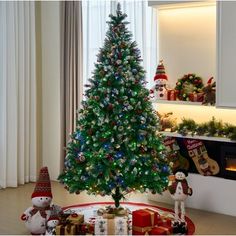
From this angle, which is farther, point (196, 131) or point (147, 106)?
point (196, 131)

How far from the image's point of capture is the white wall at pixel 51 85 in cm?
632

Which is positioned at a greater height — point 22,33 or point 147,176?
point 22,33

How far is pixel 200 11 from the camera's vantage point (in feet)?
18.0

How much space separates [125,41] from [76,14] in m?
1.78

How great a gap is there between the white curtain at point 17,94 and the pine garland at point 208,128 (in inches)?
78.3

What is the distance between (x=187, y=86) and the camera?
17.9ft

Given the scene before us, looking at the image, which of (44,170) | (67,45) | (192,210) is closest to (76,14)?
(67,45)

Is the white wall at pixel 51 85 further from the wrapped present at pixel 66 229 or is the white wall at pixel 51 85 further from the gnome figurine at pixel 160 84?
the wrapped present at pixel 66 229

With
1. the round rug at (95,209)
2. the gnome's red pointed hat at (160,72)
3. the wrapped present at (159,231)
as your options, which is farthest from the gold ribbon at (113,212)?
the gnome's red pointed hat at (160,72)

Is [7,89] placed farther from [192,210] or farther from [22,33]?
[192,210]

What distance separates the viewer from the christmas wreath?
5422 mm

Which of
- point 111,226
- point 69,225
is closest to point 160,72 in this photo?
point 111,226

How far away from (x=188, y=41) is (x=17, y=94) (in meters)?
2.16

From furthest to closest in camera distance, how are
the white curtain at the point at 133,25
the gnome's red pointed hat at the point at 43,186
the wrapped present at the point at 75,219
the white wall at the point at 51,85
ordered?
the white wall at the point at 51,85
the white curtain at the point at 133,25
the gnome's red pointed hat at the point at 43,186
the wrapped present at the point at 75,219
